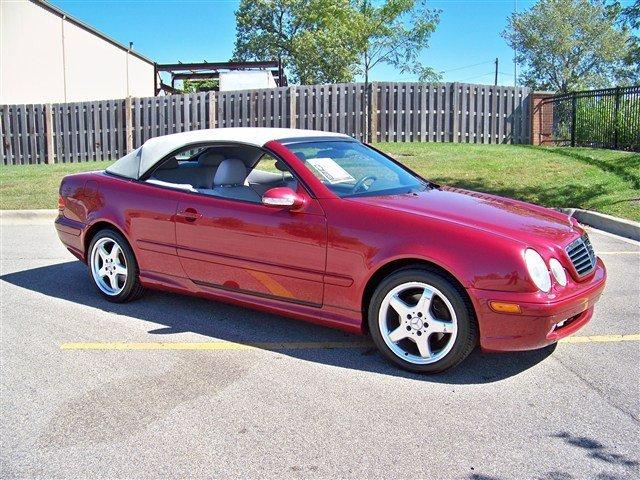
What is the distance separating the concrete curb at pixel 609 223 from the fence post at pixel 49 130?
49.3ft

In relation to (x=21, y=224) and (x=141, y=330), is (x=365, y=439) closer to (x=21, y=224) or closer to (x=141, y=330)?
(x=141, y=330)

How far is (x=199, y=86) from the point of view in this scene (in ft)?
131

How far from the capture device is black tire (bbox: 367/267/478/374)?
4055mm

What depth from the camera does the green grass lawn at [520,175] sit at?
421 inches

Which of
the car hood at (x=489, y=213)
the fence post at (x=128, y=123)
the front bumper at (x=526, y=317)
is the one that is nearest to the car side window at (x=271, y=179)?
the car hood at (x=489, y=213)

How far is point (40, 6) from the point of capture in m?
23.6

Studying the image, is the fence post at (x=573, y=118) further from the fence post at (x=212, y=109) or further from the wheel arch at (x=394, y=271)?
the wheel arch at (x=394, y=271)

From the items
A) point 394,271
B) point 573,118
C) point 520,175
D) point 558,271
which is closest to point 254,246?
point 394,271

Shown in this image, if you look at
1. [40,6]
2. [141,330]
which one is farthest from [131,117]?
[141,330]

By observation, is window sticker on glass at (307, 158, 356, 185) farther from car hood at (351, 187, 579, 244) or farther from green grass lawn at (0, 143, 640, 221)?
green grass lawn at (0, 143, 640, 221)

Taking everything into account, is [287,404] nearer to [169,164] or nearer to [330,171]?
[330,171]

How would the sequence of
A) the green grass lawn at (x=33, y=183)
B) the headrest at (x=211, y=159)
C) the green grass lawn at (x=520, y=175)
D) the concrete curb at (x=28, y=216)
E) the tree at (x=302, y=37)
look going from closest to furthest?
the headrest at (x=211, y=159) → the green grass lawn at (x=520, y=175) → the concrete curb at (x=28, y=216) → the green grass lawn at (x=33, y=183) → the tree at (x=302, y=37)

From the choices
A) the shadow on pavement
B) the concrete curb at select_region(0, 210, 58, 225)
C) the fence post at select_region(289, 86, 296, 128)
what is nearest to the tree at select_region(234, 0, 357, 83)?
the fence post at select_region(289, 86, 296, 128)

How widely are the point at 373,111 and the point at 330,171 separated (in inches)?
509
